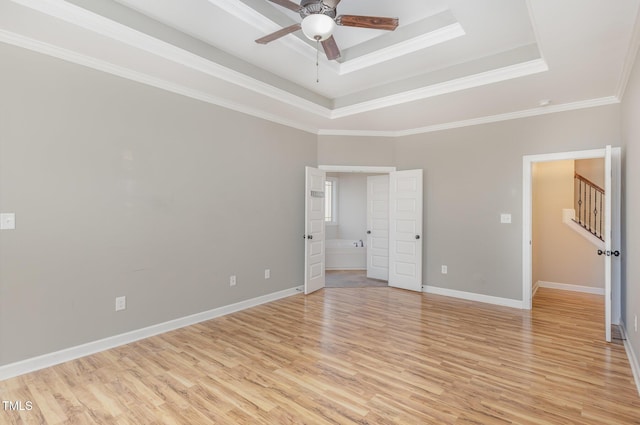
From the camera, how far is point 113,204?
334cm

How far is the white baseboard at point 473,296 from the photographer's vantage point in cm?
478

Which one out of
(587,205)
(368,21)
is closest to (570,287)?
(587,205)

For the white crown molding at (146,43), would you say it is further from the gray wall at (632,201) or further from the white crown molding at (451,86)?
the gray wall at (632,201)

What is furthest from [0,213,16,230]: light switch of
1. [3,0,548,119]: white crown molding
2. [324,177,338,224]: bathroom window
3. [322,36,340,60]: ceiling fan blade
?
[324,177,338,224]: bathroom window

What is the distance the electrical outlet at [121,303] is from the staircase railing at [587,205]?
703 cm

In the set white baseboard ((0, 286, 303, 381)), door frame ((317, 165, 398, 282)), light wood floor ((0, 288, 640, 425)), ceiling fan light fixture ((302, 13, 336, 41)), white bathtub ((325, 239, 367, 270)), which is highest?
ceiling fan light fixture ((302, 13, 336, 41))

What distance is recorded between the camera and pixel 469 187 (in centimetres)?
525

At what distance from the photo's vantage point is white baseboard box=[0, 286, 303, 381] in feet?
9.09

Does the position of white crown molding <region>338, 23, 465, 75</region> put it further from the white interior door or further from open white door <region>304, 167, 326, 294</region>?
the white interior door

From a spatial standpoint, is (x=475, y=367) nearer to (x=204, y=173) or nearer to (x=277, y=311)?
(x=277, y=311)

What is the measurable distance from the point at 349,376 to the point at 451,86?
11.2 ft

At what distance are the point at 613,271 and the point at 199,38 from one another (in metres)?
5.48

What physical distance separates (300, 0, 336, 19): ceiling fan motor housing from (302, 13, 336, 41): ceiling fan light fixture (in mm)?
90

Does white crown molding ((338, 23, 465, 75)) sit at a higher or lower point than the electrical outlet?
higher
